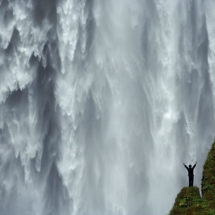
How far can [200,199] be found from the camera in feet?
62.4

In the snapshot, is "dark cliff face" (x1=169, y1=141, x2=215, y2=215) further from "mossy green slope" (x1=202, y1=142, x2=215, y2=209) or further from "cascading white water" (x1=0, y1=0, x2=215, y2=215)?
"cascading white water" (x1=0, y1=0, x2=215, y2=215)

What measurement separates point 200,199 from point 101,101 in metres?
24.7

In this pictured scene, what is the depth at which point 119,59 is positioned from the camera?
4372cm

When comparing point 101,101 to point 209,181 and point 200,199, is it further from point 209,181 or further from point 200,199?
point 200,199

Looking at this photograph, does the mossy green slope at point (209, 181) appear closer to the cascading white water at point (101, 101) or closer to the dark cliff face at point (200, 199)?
the dark cliff face at point (200, 199)

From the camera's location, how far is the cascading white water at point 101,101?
1633 inches

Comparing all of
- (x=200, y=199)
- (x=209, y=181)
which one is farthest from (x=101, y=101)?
(x=200, y=199)

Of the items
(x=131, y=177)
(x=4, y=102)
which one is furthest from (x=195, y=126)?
(x=4, y=102)

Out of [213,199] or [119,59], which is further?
[119,59]

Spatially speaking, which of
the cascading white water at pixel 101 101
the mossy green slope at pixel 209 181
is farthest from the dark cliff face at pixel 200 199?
the cascading white water at pixel 101 101

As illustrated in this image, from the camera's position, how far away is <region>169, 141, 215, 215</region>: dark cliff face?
18.3 meters

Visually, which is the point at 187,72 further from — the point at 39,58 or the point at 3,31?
the point at 3,31

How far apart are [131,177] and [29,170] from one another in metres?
9.69

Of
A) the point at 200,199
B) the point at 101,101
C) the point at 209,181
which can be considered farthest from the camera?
the point at 101,101
